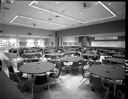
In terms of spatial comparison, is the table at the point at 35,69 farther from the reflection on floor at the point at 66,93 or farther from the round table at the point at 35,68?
the reflection on floor at the point at 66,93

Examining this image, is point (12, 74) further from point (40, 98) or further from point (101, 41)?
point (101, 41)

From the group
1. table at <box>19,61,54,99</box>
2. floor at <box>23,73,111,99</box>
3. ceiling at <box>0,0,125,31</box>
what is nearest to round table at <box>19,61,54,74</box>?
table at <box>19,61,54,99</box>

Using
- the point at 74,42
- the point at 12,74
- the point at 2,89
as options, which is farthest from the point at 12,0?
the point at 74,42

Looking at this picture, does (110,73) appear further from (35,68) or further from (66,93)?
(35,68)

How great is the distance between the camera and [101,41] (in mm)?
14141

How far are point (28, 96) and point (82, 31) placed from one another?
9037 millimetres

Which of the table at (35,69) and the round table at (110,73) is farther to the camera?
the table at (35,69)

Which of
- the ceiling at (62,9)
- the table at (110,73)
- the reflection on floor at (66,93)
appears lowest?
the reflection on floor at (66,93)

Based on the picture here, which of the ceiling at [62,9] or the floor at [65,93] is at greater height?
the ceiling at [62,9]

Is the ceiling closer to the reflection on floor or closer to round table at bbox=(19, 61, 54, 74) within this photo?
round table at bbox=(19, 61, 54, 74)

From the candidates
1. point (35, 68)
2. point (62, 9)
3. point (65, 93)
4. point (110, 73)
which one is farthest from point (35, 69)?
point (62, 9)

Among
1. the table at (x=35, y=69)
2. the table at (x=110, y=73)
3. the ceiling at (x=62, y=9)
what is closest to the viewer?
the table at (x=110, y=73)

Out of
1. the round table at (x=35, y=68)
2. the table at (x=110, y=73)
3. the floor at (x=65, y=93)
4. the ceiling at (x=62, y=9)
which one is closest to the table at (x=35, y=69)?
the round table at (x=35, y=68)

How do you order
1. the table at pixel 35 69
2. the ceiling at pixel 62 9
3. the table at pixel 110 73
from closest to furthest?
1. the table at pixel 110 73
2. the table at pixel 35 69
3. the ceiling at pixel 62 9
